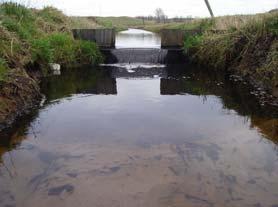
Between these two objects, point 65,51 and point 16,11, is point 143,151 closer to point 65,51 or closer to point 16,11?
point 65,51

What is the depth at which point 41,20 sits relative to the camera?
12531 millimetres

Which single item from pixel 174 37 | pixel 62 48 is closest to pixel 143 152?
pixel 62 48

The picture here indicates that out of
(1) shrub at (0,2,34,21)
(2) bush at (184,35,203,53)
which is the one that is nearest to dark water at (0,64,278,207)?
(1) shrub at (0,2,34,21)

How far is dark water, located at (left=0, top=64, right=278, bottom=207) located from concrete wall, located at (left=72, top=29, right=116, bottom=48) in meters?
5.87

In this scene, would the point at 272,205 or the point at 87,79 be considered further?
the point at 87,79

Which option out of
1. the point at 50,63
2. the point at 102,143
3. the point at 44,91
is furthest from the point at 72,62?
the point at 102,143

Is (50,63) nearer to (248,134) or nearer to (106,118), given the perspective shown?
(106,118)

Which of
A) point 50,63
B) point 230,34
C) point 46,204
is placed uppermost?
point 230,34

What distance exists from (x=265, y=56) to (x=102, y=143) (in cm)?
513

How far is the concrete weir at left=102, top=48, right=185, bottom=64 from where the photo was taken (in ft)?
42.7

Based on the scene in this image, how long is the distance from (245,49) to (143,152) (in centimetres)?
619

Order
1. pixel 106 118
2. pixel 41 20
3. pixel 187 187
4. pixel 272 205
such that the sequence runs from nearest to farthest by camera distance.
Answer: pixel 272 205 → pixel 187 187 → pixel 106 118 → pixel 41 20

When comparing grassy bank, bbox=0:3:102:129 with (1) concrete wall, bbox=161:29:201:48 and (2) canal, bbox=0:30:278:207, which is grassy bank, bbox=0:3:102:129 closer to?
(2) canal, bbox=0:30:278:207

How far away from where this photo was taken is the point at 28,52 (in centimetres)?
841
